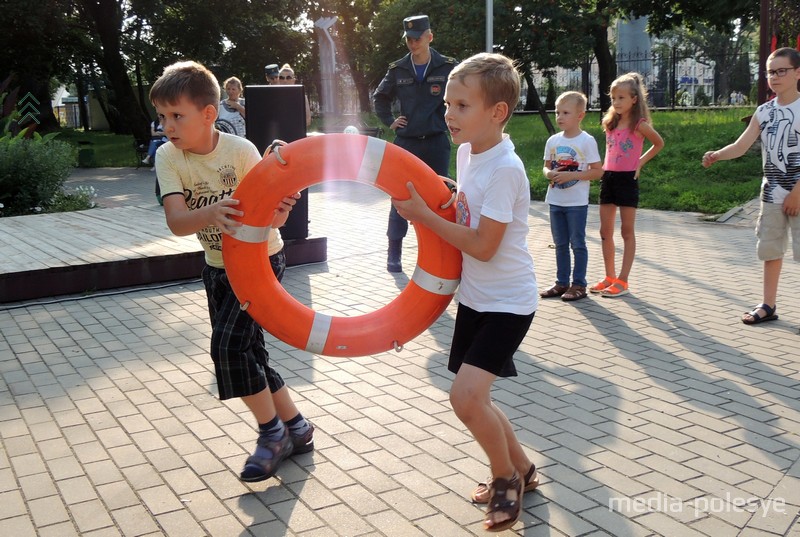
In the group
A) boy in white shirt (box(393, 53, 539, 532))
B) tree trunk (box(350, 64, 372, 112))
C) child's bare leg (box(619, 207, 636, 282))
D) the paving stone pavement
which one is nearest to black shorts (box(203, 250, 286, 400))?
the paving stone pavement

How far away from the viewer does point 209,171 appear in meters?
3.58

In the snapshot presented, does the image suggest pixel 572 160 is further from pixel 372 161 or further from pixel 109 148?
pixel 109 148

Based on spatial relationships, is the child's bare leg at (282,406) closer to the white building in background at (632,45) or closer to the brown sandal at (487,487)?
the brown sandal at (487,487)

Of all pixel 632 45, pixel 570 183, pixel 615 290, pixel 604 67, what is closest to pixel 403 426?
pixel 570 183

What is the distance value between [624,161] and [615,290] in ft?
3.62

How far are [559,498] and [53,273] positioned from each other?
5.34 meters

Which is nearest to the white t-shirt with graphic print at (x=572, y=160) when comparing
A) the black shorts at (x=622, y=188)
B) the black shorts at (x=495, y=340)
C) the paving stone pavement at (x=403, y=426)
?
the black shorts at (x=622, y=188)

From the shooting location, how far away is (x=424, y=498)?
11.4 ft

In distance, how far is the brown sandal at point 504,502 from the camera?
10.2ft

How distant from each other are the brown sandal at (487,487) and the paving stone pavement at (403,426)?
50 millimetres

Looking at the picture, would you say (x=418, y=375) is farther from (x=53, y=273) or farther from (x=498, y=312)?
(x=53, y=273)

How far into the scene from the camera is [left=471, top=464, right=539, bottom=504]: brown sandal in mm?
3379

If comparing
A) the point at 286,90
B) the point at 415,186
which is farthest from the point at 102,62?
the point at 415,186

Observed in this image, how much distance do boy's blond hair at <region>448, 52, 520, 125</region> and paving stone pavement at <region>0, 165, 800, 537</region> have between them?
1.66 meters
